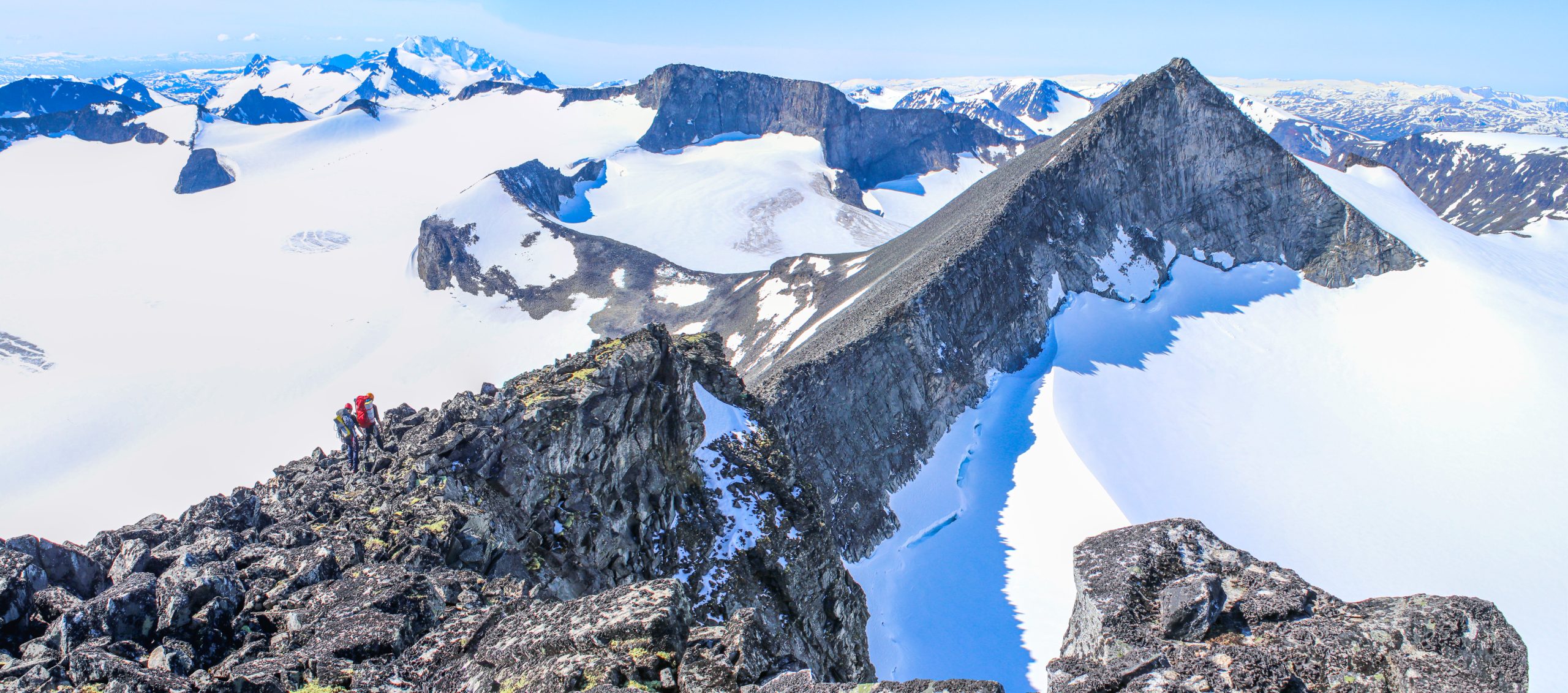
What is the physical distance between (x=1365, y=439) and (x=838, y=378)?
24.1 meters

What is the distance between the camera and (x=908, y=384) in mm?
33281

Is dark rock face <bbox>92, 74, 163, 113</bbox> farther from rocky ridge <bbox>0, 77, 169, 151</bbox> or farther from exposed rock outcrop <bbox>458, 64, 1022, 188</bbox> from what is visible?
exposed rock outcrop <bbox>458, 64, 1022, 188</bbox>

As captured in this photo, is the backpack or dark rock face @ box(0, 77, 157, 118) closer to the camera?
the backpack

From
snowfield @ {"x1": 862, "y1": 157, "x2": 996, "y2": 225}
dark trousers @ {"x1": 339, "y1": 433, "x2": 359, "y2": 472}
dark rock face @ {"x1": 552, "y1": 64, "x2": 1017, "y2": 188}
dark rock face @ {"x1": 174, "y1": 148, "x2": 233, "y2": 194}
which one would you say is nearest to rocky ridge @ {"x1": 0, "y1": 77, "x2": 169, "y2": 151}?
dark rock face @ {"x1": 174, "y1": 148, "x2": 233, "y2": 194}

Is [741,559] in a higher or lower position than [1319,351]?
higher

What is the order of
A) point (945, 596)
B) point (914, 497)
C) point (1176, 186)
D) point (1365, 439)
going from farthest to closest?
point (1176, 186) < point (1365, 439) < point (914, 497) < point (945, 596)

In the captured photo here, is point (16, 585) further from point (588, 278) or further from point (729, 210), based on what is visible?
point (729, 210)

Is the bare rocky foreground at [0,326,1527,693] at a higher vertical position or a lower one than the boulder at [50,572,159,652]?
lower

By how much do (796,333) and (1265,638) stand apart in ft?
125

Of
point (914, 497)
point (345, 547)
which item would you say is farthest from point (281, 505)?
point (914, 497)

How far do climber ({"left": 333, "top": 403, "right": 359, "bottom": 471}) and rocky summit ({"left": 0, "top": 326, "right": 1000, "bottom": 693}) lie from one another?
0.31 metres

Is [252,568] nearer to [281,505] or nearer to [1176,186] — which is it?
[281,505]

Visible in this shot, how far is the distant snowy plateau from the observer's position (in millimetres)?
28062

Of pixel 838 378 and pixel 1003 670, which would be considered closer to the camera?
pixel 1003 670
